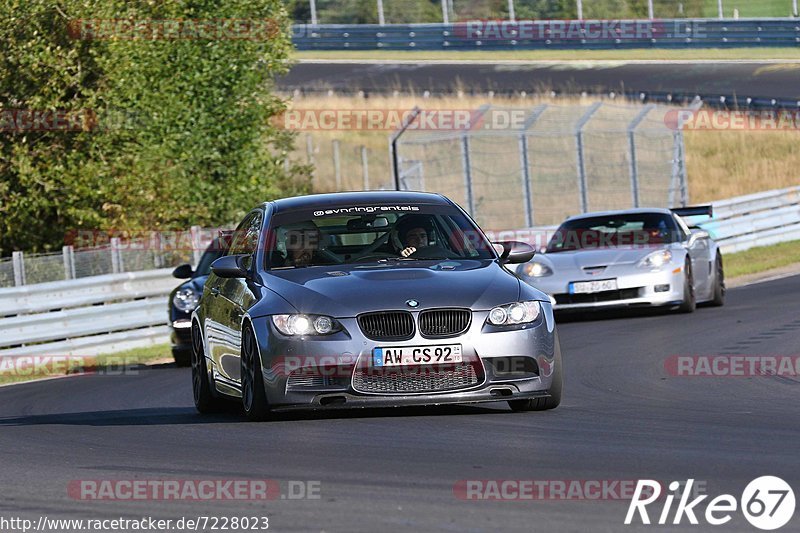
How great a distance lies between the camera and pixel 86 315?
20484 millimetres

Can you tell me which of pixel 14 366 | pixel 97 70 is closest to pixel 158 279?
pixel 14 366

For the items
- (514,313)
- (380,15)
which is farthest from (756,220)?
(380,15)

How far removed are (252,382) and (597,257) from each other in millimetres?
9555

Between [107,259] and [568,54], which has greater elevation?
[568,54]

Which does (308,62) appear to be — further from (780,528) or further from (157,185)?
(780,528)

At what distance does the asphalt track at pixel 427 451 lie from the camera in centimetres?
632

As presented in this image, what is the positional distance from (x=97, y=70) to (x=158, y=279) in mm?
5436

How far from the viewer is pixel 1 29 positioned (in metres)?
25.5

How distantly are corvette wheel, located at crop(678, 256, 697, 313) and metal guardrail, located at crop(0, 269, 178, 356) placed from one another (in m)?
7.10
